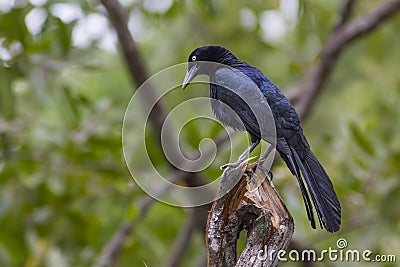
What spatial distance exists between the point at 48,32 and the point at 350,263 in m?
3.37

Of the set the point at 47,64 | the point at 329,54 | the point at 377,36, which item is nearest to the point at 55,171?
the point at 47,64

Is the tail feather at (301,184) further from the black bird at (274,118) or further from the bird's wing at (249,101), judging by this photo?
the bird's wing at (249,101)

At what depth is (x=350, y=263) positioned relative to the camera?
272 inches

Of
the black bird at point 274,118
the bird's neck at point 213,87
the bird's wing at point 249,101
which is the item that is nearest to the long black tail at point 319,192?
the black bird at point 274,118

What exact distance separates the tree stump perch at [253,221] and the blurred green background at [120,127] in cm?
337

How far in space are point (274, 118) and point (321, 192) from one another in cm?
38

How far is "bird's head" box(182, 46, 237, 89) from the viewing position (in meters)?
3.23

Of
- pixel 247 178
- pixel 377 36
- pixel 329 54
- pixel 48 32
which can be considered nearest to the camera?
pixel 247 178

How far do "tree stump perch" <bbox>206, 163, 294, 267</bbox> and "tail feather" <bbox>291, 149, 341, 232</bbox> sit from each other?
0.59 ft

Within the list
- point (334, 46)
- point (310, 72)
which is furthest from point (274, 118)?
point (310, 72)

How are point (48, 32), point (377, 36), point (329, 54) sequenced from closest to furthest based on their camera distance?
point (48, 32)
point (329, 54)
point (377, 36)

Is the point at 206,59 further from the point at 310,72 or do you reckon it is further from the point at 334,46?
the point at 310,72

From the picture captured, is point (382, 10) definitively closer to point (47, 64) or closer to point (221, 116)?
point (47, 64)

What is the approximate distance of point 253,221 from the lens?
3.27m
